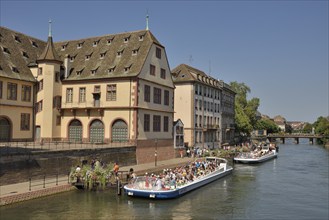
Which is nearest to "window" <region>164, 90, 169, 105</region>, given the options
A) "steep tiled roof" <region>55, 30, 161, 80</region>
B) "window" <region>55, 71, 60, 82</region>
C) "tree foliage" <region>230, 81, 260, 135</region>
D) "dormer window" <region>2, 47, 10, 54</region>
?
"steep tiled roof" <region>55, 30, 161, 80</region>

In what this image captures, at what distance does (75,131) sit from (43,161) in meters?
16.5

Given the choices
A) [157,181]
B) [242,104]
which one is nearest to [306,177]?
[157,181]

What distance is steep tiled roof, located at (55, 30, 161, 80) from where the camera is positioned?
1697 inches

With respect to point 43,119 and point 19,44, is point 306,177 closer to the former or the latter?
point 43,119

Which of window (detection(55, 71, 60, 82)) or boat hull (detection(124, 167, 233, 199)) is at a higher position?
window (detection(55, 71, 60, 82))

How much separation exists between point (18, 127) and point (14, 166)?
52.5ft

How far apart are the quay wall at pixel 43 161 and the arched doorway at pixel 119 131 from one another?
4.24m

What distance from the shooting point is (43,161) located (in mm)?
28781

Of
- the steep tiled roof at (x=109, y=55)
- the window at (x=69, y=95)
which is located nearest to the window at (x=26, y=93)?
the window at (x=69, y=95)

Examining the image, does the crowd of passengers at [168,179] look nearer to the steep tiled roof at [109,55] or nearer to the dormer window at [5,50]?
the steep tiled roof at [109,55]

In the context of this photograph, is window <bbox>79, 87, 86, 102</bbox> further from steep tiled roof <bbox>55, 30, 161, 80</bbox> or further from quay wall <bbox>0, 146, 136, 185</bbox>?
quay wall <bbox>0, 146, 136, 185</bbox>

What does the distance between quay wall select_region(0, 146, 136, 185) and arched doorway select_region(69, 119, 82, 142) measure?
9039 millimetres

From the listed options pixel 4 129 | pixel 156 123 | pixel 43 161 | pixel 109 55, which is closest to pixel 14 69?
pixel 4 129

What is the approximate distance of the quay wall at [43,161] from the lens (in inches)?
1017
